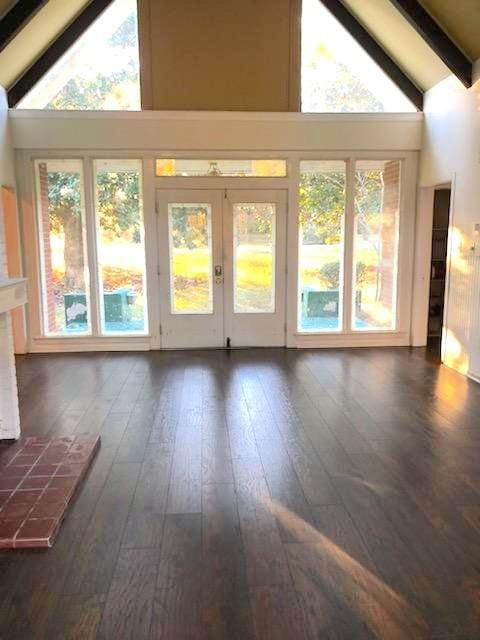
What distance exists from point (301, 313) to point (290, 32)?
11.7 ft

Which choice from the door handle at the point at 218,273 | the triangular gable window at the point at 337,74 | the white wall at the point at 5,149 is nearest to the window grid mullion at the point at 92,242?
the white wall at the point at 5,149

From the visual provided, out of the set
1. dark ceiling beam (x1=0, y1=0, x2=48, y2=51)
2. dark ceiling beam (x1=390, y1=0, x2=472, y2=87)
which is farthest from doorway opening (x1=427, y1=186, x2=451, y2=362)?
dark ceiling beam (x1=0, y1=0, x2=48, y2=51)

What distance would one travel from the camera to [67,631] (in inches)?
69.4

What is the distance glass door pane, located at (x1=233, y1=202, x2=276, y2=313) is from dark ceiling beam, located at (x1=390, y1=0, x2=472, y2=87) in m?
2.44

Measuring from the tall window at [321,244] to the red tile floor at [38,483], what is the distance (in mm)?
3836

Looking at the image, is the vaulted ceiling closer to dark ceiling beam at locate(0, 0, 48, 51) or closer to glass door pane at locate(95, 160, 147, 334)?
dark ceiling beam at locate(0, 0, 48, 51)

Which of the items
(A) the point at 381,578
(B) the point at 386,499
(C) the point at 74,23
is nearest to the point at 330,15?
(C) the point at 74,23

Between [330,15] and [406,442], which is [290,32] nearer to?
[330,15]

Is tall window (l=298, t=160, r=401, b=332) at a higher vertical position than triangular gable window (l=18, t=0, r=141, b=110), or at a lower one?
lower

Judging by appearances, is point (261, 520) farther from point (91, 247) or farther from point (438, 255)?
point (438, 255)

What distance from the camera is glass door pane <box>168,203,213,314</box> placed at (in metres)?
6.12

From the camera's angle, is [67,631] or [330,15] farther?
[330,15]

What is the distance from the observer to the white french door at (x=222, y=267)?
20.1ft

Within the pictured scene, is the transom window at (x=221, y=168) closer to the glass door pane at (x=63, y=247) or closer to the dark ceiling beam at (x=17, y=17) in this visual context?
the glass door pane at (x=63, y=247)
